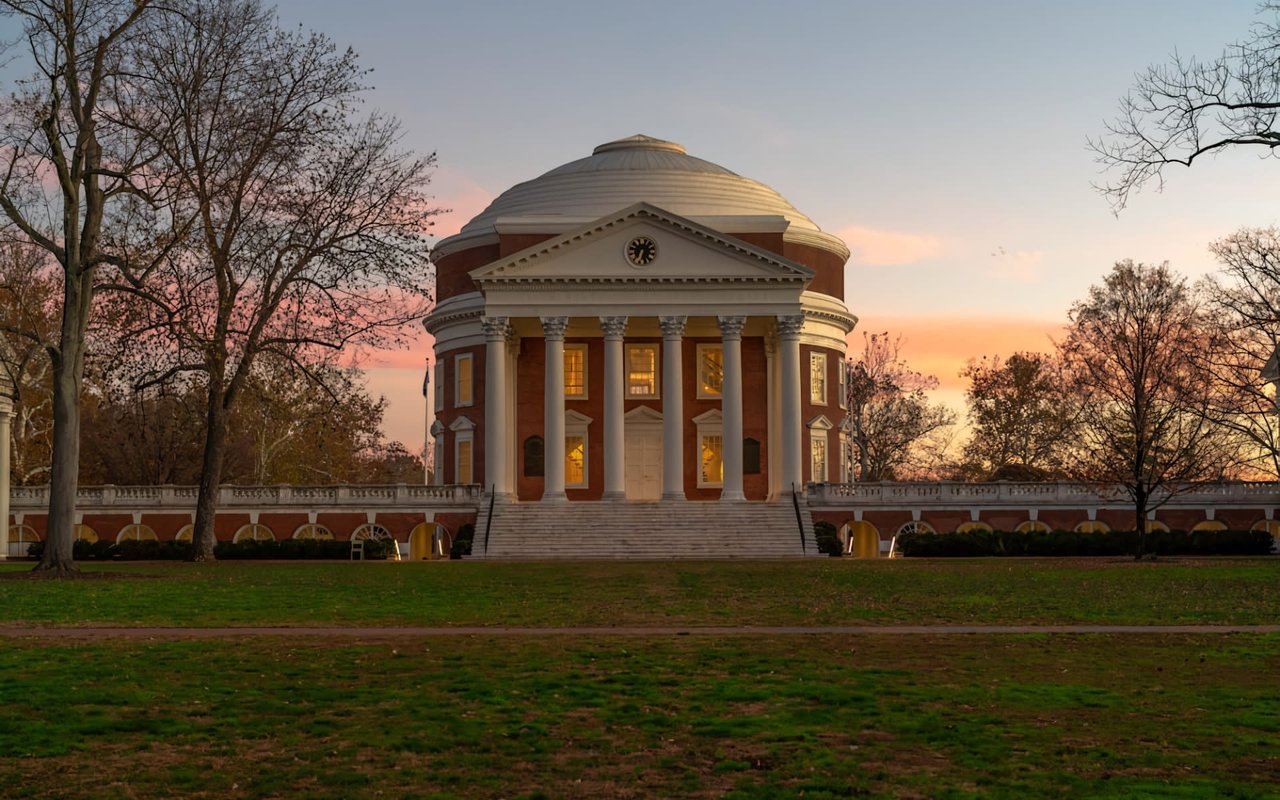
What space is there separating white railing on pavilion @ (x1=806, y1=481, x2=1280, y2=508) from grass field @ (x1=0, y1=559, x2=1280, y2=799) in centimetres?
3501

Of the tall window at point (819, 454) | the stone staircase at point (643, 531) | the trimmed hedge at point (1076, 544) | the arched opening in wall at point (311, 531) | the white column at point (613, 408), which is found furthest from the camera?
the tall window at point (819, 454)

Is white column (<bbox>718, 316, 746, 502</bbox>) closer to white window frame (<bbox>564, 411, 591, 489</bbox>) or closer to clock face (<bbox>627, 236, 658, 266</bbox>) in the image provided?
clock face (<bbox>627, 236, 658, 266</bbox>)

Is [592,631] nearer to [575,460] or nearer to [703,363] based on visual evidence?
[575,460]

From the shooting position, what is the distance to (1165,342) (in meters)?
55.9

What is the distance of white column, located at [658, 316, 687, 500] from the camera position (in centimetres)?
6006

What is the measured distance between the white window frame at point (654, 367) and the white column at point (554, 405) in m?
6.10

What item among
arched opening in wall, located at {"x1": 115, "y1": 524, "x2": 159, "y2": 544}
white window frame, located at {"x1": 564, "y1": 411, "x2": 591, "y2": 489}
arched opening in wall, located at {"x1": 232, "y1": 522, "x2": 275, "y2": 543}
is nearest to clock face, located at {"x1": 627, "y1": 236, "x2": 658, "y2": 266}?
white window frame, located at {"x1": 564, "y1": 411, "x2": 591, "y2": 489}

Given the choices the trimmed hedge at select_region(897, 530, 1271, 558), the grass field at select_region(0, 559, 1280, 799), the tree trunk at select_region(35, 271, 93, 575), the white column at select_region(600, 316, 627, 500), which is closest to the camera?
the grass field at select_region(0, 559, 1280, 799)

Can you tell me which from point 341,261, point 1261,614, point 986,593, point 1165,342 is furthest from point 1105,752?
point 1165,342

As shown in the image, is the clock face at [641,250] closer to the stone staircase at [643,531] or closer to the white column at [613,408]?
the white column at [613,408]

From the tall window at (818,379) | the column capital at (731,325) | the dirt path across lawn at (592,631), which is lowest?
the dirt path across lawn at (592,631)

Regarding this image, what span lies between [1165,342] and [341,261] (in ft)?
104

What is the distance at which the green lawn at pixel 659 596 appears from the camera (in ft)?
81.0

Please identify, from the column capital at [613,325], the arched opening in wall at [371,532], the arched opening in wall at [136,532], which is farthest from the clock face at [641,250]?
the arched opening in wall at [136,532]
